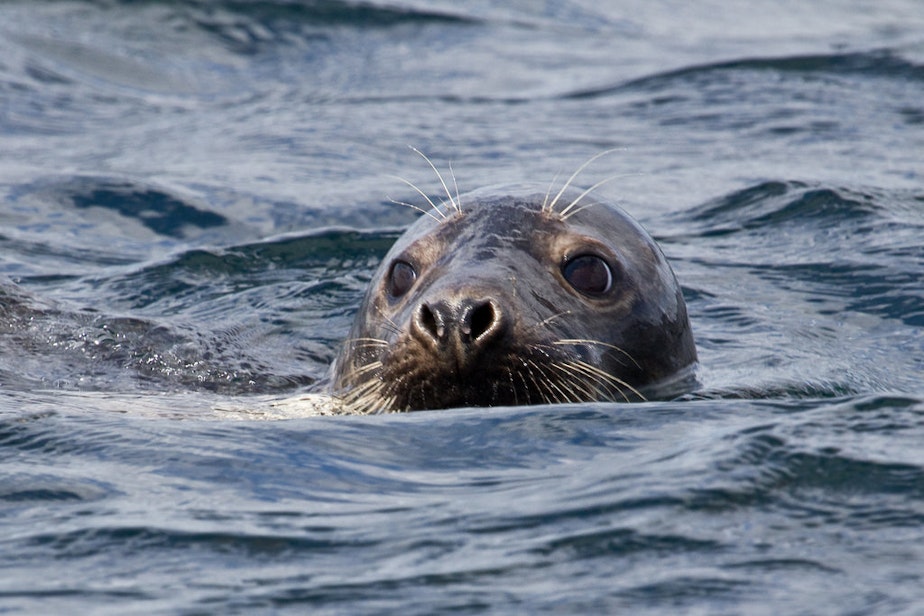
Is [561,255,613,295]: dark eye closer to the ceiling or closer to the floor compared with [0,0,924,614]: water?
closer to the ceiling

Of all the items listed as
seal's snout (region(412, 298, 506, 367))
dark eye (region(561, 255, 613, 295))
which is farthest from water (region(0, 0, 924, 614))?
dark eye (region(561, 255, 613, 295))

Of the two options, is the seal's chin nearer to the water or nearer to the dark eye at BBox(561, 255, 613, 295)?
the water

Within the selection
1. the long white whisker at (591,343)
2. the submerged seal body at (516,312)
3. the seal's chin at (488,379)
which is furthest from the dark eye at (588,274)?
the seal's chin at (488,379)

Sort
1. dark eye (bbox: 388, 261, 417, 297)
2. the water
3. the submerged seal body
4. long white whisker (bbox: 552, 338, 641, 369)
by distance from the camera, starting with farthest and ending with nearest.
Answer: dark eye (bbox: 388, 261, 417, 297), long white whisker (bbox: 552, 338, 641, 369), the submerged seal body, the water

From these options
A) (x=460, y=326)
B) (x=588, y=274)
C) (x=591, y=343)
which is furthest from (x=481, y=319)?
(x=588, y=274)

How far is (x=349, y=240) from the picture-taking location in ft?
29.7

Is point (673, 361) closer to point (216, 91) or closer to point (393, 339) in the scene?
point (393, 339)

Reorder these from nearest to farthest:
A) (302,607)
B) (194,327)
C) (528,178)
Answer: (302,607)
(194,327)
(528,178)

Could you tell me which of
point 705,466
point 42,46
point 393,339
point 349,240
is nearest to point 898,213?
point 349,240

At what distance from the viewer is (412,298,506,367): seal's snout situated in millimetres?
4449

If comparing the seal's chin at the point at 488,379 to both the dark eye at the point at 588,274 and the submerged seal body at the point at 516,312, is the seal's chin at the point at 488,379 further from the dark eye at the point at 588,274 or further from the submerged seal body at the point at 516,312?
the dark eye at the point at 588,274

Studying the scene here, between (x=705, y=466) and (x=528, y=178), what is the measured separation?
6600 mm

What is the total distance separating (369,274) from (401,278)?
121 inches

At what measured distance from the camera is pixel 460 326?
4.45 metres
